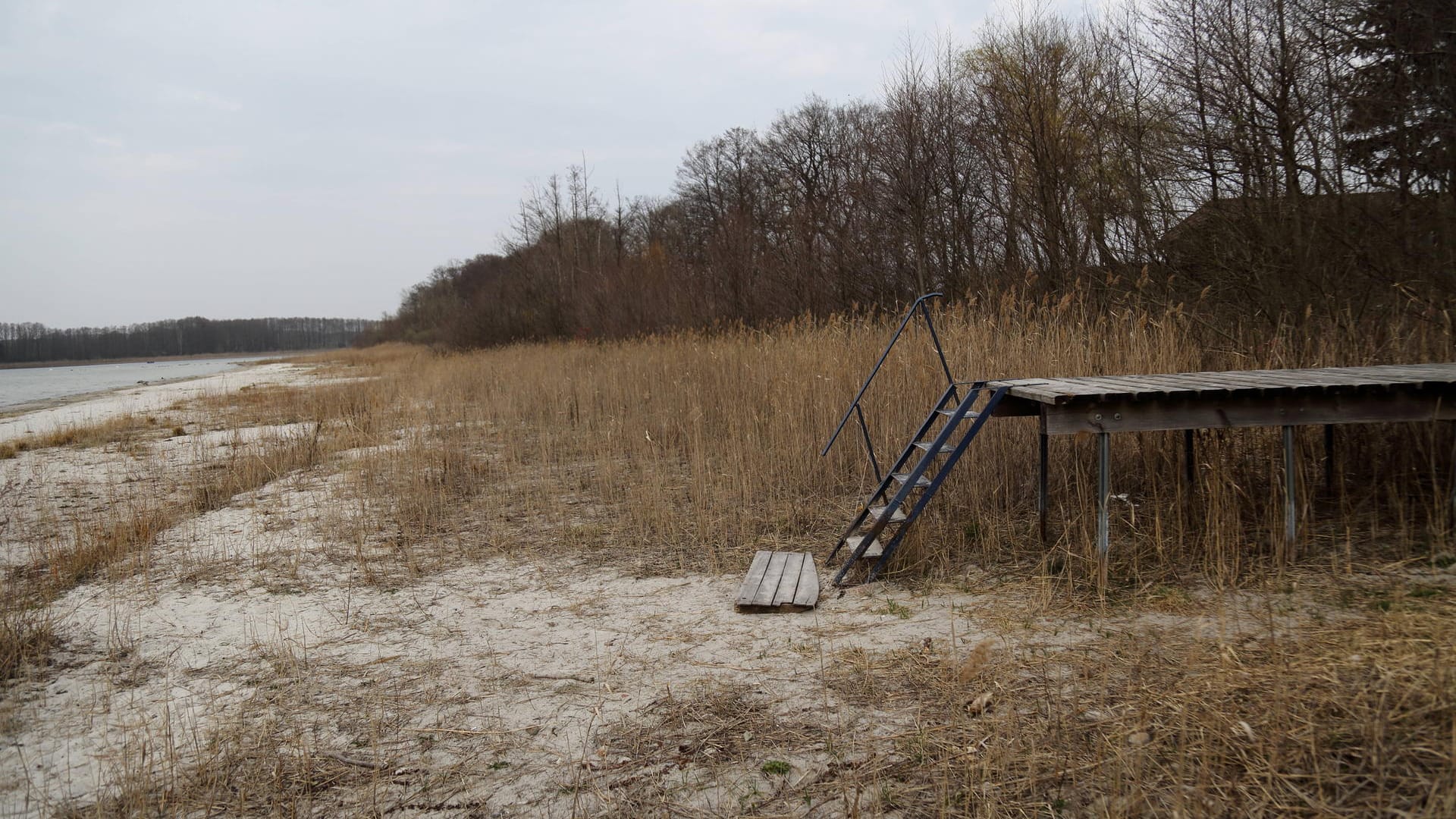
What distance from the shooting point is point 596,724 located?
122 inches

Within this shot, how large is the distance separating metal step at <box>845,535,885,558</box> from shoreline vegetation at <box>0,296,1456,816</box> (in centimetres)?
17

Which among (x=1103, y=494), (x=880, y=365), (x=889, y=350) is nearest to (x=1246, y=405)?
(x=1103, y=494)

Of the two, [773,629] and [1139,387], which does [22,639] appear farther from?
[1139,387]

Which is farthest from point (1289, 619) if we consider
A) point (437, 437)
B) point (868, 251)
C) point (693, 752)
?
point (868, 251)

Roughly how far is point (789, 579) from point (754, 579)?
201 mm

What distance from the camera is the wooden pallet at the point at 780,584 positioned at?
430cm

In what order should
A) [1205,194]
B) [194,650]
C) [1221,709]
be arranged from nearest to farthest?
[1221,709], [194,650], [1205,194]

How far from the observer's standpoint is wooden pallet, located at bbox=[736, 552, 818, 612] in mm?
4301

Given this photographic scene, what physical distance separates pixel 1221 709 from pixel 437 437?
9574 mm

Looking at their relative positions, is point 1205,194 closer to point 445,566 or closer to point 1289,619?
point 1289,619

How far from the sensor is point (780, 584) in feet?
15.0

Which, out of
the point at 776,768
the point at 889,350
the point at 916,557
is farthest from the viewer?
the point at 889,350

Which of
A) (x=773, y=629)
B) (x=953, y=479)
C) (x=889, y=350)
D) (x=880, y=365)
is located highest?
(x=889, y=350)

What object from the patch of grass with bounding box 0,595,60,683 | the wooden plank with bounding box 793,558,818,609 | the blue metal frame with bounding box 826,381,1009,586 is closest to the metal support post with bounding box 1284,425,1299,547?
the blue metal frame with bounding box 826,381,1009,586
